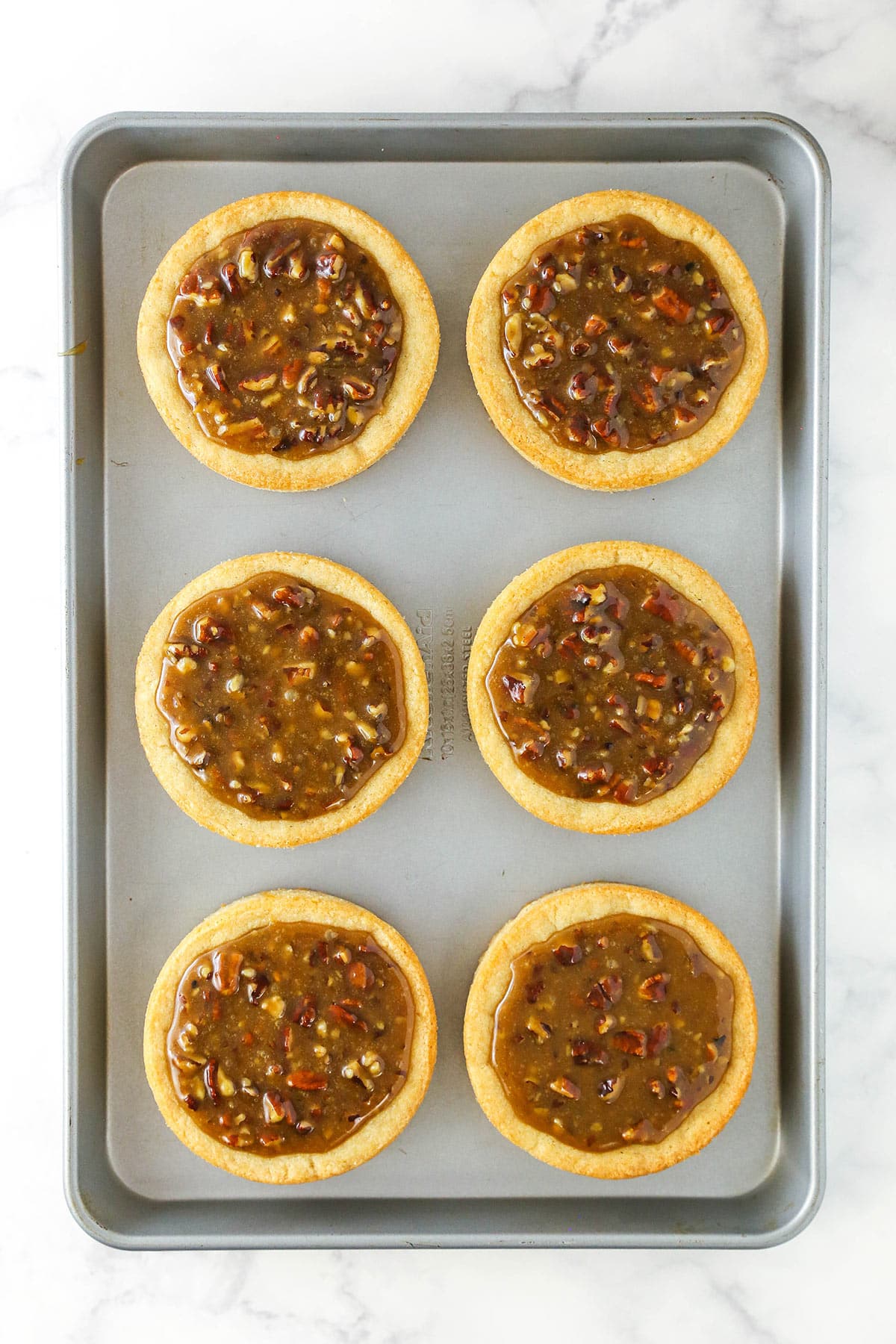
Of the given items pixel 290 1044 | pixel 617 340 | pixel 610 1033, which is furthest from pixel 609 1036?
pixel 617 340

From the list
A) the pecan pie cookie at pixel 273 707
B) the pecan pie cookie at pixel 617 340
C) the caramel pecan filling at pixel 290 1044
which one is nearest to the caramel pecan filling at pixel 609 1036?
the caramel pecan filling at pixel 290 1044

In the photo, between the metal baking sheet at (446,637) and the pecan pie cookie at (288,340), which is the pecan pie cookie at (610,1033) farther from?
the pecan pie cookie at (288,340)

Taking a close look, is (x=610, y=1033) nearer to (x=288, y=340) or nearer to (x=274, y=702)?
(x=274, y=702)

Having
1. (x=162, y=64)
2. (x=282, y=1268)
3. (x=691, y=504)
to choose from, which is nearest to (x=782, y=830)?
(x=691, y=504)

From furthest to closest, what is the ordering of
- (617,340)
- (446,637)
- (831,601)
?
(831,601), (446,637), (617,340)

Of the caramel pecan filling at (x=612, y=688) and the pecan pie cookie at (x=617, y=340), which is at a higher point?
the pecan pie cookie at (x=617, y=340)

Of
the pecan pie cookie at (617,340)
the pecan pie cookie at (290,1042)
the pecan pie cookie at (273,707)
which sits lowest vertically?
the pecan pie cookie at (290,1042)

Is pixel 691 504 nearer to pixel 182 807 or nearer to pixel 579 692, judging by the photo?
pixel 579 692

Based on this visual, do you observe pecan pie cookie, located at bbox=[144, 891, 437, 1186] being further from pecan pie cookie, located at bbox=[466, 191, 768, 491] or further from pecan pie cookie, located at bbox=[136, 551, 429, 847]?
pecan pie cookie, located at bbox=[466, 191, 768, 491]
